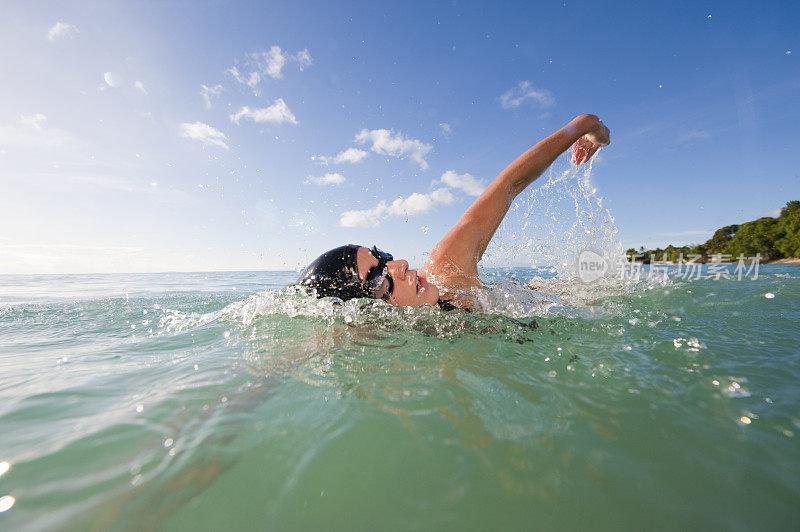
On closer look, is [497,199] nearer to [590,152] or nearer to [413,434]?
[590,152]

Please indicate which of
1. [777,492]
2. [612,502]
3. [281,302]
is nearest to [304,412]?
[612,502]

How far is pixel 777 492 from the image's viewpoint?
1152mm

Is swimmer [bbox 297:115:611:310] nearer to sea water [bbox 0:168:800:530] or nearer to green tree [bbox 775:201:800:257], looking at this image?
sea water [bbox 0:168:800:530]

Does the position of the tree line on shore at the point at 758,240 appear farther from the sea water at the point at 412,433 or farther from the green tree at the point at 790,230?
the sea water at the point at 412,433

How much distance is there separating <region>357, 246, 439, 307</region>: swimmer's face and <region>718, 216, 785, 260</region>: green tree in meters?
63.3

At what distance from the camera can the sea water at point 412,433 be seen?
3.58ft

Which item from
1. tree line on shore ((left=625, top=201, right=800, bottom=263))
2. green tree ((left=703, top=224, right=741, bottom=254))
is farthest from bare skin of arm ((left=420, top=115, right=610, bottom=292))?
green tree ((left=703, top=224, right=741, bottom=254))

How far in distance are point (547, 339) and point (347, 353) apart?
193cm

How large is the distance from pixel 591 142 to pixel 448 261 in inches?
120

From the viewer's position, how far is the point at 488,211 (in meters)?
4.15

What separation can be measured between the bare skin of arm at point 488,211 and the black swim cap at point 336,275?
1.21 m

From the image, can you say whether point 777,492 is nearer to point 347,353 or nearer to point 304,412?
point 304,412

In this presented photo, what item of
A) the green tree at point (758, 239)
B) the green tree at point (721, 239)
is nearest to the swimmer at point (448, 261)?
the green tree at point (758, 239)

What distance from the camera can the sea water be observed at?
1091mm
